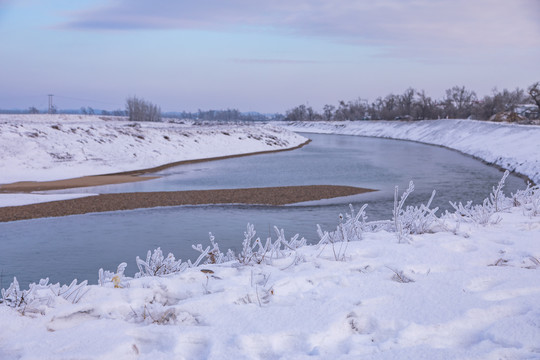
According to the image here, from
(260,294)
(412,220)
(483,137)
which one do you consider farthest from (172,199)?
(483,137)

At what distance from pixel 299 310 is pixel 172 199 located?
13.8m

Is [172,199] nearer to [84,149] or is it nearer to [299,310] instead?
[299,310]

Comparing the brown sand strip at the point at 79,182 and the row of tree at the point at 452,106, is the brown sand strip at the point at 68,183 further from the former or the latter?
the row of tree at the point at 452,106

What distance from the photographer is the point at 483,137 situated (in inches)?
1789

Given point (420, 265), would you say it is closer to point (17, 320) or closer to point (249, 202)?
point (17, 320)

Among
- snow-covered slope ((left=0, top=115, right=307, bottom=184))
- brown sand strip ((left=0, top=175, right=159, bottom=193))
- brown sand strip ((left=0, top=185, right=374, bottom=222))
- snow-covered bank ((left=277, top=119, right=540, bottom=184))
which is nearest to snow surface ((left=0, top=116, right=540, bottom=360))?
brown sand strip ((left=0, top=185, right=374, bottom=222))

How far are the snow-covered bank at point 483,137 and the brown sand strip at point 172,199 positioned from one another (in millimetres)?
10910

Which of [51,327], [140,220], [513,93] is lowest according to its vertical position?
[140,220]

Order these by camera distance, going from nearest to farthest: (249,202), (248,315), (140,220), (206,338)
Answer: (206,338) → (248,315) → (140,220) → (249,202)

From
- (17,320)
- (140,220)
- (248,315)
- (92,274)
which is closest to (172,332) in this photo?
(248,315)

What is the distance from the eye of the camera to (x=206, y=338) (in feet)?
12.3

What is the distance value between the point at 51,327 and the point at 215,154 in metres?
38.3

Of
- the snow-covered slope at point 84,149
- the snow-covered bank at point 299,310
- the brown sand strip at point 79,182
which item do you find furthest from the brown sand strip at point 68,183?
the snow-covered bank at point 299,310

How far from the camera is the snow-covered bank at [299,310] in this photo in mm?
3586
